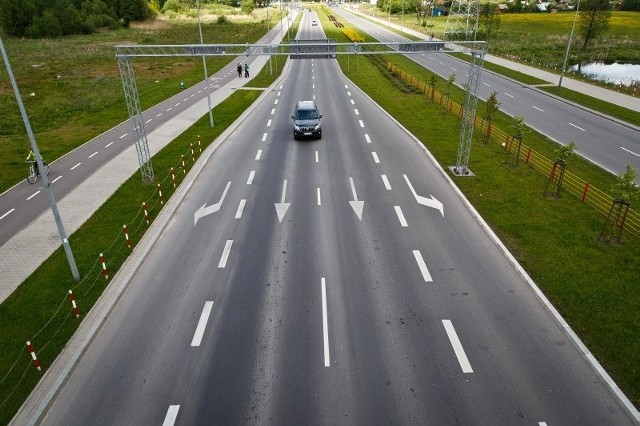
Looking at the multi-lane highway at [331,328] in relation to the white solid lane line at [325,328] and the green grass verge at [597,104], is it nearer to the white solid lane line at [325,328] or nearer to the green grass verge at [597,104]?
the white solid lane line at [325,328]

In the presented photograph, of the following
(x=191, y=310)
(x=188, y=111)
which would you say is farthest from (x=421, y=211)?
(x=188, y=111)

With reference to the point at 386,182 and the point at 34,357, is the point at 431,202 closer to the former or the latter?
the point at 386,182

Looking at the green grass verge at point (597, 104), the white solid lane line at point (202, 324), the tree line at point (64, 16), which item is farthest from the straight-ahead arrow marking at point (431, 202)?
the tree line at point (64, 16)

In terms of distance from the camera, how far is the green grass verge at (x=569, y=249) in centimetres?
1088

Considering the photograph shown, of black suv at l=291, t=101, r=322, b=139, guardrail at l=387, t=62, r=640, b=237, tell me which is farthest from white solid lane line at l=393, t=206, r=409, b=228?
black suv at l=291, t=101, r=322, b=139

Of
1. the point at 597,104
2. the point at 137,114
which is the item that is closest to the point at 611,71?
the point at 597,104

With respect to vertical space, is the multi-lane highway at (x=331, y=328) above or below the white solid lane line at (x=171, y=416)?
above

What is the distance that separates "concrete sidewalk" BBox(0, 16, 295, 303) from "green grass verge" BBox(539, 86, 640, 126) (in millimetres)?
34131

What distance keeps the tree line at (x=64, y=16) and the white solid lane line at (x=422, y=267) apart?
103m

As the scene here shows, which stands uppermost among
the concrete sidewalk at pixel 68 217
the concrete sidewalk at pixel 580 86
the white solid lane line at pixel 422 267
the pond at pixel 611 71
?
the concrete sidewalk at pixel 580 86

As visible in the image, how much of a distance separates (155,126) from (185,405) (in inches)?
1077

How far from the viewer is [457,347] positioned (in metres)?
10.7

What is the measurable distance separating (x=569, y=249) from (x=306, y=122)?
687 inches

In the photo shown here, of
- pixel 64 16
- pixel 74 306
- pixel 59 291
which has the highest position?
pixel 64 16
